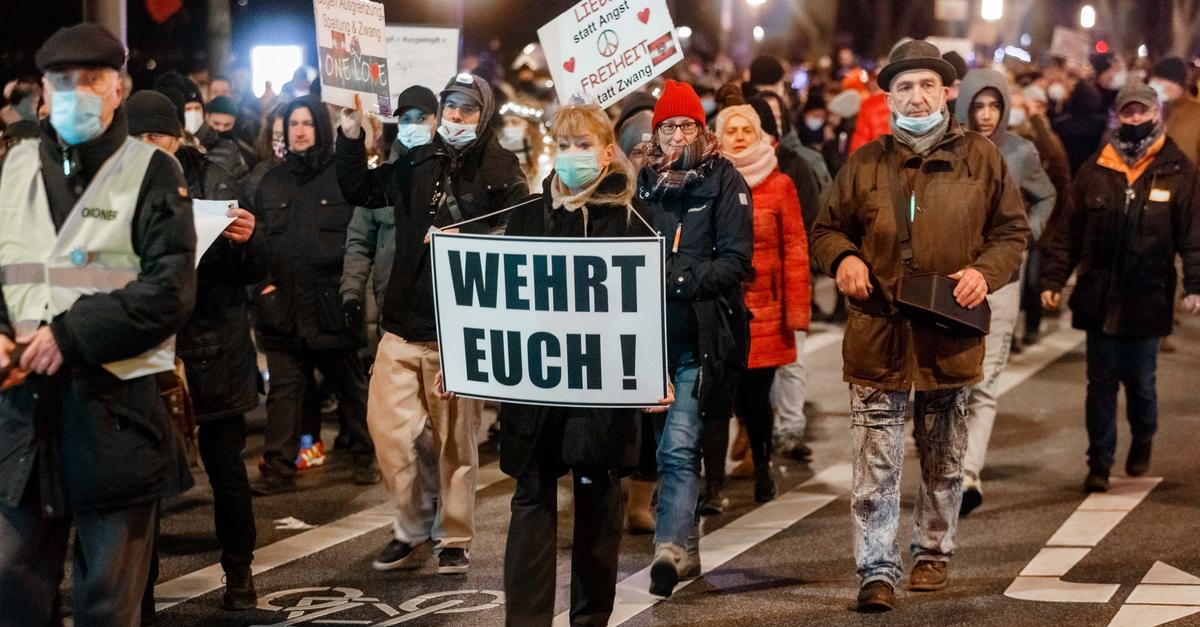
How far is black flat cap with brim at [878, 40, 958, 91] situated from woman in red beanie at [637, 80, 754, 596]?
86cm

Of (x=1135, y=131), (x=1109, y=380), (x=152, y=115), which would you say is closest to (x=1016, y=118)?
(x=1135, y=131)

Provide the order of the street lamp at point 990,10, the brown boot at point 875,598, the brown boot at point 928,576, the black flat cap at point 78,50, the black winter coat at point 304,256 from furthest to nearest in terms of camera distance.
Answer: the street lamp at point 990,10 → the black winter coat at point 304,256 → the brown boot at point 928,576 → the brown boot at point 875,598 → the black flat cap at point 78,50

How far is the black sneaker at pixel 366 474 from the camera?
9930 mm

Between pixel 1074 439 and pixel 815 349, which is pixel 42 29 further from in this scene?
pixel 1074 439

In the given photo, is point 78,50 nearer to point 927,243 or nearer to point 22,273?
point 22,273

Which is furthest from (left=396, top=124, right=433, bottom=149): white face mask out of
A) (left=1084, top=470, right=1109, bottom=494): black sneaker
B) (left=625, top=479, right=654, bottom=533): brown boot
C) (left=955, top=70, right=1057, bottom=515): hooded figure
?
(left=1084, top=470, right=1109, bottom=494): black sneaker

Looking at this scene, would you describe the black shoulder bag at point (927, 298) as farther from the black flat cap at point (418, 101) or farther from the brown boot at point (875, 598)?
the black flat cap at point (418, 101)

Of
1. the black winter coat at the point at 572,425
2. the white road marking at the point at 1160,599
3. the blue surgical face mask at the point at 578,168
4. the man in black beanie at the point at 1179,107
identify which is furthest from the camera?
the man in black beanie at the point at 1179,107

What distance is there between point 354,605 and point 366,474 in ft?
8.95

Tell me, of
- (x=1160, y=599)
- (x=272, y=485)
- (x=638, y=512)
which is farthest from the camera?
(x=272, y=485)

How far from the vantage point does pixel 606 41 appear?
9617 mm

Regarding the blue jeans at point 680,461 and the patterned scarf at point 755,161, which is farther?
the patterned scarf at point 755,161

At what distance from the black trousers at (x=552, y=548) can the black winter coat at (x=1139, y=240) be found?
4.16 meters

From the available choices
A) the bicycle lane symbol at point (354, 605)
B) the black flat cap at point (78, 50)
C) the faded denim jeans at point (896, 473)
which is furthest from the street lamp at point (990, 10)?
the black flat cap at point (78, 50)
